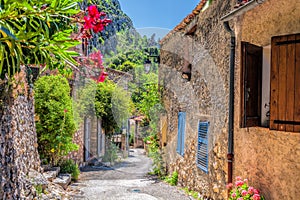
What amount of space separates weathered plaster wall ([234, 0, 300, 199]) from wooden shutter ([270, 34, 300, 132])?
361 mm

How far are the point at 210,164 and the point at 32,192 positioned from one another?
11.1 ft

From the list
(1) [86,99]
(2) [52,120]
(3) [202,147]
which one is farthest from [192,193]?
(1) [86,99]

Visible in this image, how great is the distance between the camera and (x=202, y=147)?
7.15 m

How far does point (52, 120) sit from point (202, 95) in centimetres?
411

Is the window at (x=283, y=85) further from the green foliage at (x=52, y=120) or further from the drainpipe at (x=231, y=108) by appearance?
the green foliage at (x=52, y=120)

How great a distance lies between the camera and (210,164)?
6469 millimetres

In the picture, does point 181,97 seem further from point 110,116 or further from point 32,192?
point 110,116

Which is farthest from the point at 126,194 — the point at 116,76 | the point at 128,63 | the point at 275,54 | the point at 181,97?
the point at 128,63

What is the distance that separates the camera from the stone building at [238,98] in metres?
3.40

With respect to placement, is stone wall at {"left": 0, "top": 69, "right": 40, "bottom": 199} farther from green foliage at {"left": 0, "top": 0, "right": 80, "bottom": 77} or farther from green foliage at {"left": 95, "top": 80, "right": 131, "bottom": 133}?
green foliage at {"left": 95, "top": 80, "right": 131, "bottom": 133}

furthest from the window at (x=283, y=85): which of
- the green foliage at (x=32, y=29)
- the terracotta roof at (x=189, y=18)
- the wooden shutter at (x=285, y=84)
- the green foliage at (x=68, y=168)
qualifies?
the green foliage at (x=68, y=168)

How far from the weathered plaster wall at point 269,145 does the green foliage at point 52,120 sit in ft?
17.4

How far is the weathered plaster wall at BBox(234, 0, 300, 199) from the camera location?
361 centimetres

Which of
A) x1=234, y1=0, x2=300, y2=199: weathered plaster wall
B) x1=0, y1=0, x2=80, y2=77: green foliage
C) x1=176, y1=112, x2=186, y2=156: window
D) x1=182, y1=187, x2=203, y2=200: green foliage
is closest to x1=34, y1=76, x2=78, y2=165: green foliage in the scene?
x1=176, y1=112, x2=186, y2=156: window
